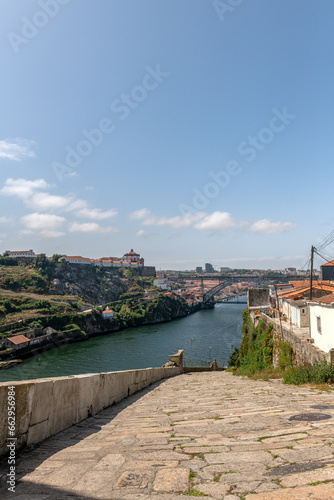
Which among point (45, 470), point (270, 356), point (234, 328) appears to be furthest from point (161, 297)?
point (45, 470)

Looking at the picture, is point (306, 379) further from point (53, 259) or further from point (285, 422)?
point (53, 259)

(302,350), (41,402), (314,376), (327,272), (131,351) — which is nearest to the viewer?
(41,402)

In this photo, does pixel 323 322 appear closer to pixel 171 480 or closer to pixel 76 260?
pixel 171 480

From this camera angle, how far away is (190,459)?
2.49 meters

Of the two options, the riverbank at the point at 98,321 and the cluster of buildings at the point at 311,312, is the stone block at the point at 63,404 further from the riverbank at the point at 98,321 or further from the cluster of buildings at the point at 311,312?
the riverbank at the point at 98,321

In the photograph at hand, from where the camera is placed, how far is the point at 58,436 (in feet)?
11.4

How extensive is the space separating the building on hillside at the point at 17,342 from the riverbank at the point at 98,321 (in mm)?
588

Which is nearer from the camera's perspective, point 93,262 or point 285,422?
point 285,422

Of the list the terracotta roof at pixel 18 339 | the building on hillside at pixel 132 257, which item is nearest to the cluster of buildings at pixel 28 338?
the terracotta roof at pixel 18 339

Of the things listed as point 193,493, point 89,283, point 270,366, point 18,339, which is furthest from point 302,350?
point 89,283

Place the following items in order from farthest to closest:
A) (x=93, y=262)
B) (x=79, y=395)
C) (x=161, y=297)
A: (x=93, y=262) < (x=161, y=297) < (x=79, y=395)

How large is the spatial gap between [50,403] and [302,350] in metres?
10.1

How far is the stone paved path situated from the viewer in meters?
1.95

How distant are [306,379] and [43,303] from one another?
206ft
